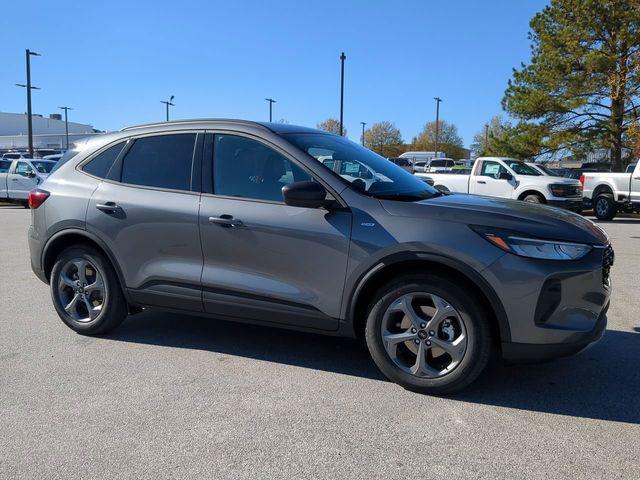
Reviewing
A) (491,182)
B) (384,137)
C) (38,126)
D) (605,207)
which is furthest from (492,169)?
(38,126)

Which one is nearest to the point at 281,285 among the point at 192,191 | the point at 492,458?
the point at 192,191

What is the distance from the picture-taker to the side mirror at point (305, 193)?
3.72 meters

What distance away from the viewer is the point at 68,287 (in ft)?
16.5

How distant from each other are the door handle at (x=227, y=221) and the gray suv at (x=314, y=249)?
1cm

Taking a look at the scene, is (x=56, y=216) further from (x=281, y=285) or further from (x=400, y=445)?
(x=400, y=445)

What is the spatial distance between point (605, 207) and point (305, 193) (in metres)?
15.6

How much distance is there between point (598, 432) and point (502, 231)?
1238 mm

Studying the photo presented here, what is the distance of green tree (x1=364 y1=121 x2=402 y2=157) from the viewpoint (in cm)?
9074

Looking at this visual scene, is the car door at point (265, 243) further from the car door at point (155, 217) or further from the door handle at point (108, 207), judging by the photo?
the door handle at point (108, 207)

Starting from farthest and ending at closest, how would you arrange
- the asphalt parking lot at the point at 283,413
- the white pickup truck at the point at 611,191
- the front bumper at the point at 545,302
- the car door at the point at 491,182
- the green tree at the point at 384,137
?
the green tree at the point at 384,137
the car door at the point at 491,182
the white pickup truck at the point at 611,191
the front bumper at the point at 545,302
the asphalt parking lot at the point at 283,413

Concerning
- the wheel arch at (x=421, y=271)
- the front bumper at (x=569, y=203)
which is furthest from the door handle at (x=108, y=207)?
the front bumper at (x=569, y=203)

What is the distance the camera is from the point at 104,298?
4.80 metres

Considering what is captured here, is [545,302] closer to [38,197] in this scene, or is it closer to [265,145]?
[265,145]

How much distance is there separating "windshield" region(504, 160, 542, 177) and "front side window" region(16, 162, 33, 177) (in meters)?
16.9
